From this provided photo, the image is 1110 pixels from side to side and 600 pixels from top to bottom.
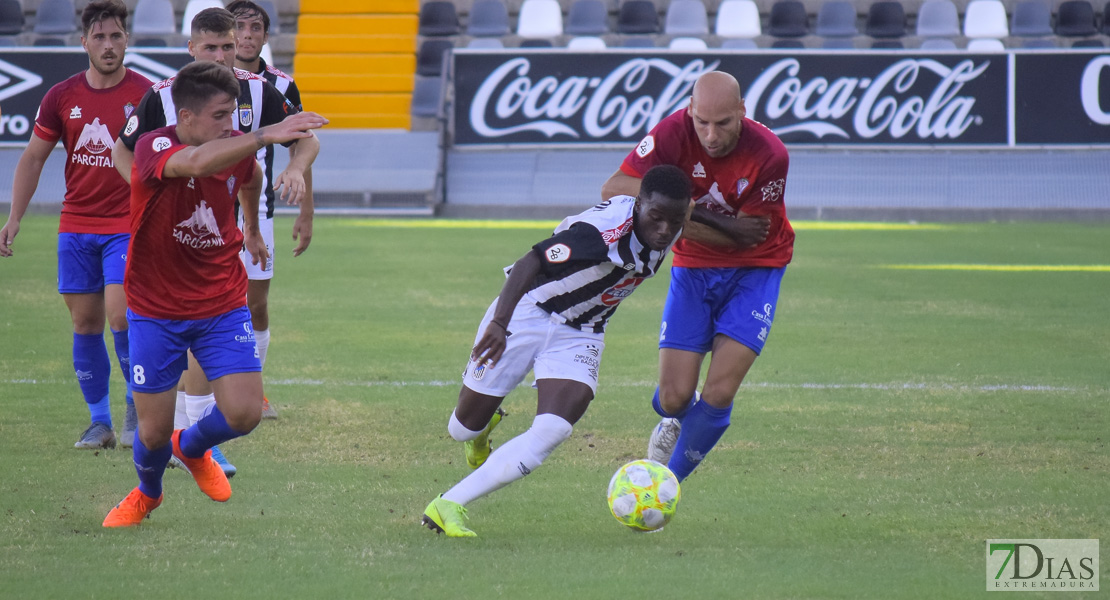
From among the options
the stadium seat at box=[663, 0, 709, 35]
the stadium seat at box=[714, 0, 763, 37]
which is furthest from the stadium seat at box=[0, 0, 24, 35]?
the stadium seat at box=[714, 0, 763, 37]

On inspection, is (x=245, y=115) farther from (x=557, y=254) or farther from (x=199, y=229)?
(x=557, y=254)

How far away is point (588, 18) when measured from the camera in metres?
23.8

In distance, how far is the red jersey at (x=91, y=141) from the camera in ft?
20.2

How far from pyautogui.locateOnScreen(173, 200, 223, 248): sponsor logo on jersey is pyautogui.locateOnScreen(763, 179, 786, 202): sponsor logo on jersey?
239cm

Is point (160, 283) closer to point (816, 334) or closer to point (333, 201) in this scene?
point (816, 334)

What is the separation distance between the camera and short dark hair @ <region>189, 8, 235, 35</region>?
235 inches

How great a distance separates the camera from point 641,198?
4953 mm

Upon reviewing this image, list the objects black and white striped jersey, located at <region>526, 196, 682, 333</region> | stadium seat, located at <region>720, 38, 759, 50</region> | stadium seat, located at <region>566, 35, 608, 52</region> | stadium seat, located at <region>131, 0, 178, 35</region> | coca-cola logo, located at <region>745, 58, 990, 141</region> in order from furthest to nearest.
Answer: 1. stadium seat, located at <region>131, 0, 178, 35</region>
2. stadium seat, located at <region>720, 38, 759, 50</region>
3. stadium seat, located at <region>566, 35, 608, 52</region>
4. coca-cola logo, located at <region>745, 58, 990, 141</region>
5. black and white striped jersey, located at <region>526, 196, 682, 333</region>

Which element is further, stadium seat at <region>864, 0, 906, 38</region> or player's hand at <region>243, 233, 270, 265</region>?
stadium seat at <region>864, 0, 906, 38</region>

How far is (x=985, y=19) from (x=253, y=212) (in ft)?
68.3

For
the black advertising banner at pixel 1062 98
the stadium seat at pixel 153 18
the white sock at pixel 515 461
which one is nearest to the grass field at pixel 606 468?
the white sock at pixel 515 461

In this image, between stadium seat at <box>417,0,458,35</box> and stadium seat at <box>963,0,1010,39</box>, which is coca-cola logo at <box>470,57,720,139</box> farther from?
A: stadium seat at <box>963,0,1010,39</box>

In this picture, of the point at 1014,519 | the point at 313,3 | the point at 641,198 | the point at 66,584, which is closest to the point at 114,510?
the point at 66,584

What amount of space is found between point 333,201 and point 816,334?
10463 millimetres
